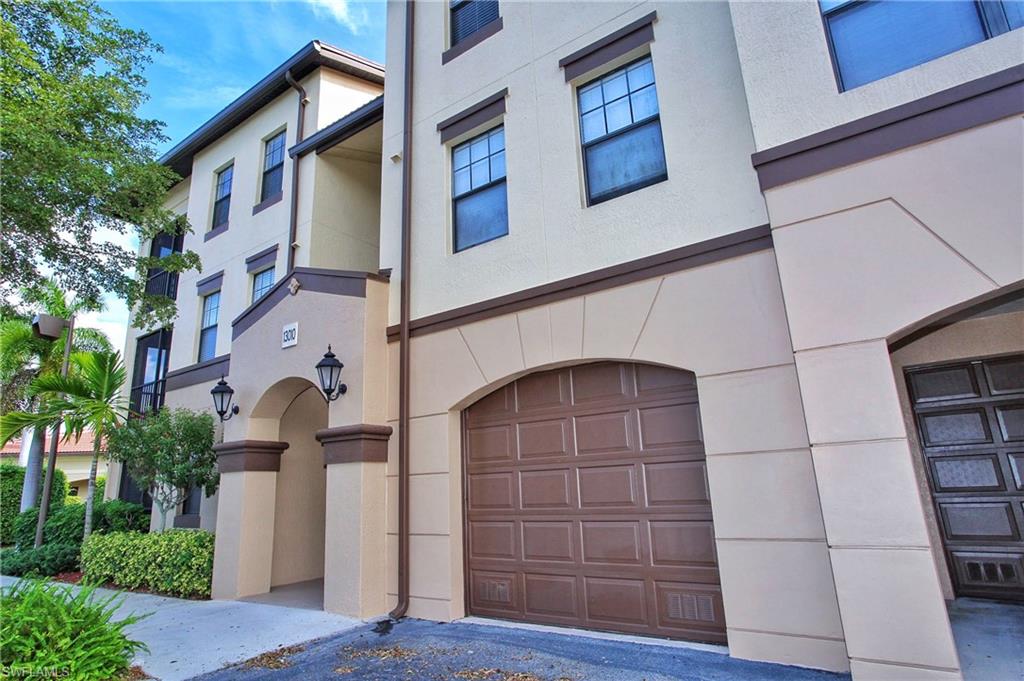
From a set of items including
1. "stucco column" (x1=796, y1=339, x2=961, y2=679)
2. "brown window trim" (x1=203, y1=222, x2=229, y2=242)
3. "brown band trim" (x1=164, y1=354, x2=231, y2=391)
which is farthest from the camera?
"brown window trim" (x1=203, y1=222, x2=229, y2=242)

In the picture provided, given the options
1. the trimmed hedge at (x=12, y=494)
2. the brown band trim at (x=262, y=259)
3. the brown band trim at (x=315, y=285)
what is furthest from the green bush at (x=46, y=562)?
the brown band trim at (x=262, y=259)

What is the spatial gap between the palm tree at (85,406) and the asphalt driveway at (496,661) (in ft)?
24.8

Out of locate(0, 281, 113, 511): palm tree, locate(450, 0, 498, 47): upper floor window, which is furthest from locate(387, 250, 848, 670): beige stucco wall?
locate(0, 281, 113, 511): palm tree

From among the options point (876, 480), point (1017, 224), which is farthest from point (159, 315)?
point (1017, 224)

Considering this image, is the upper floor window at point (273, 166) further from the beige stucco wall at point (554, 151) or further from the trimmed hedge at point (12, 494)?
the trimmed hedge at point (12, 494)

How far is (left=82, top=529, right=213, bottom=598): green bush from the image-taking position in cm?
802

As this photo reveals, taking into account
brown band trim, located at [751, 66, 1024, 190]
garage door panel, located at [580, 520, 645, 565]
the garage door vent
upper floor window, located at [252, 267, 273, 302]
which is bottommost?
the garage door vent

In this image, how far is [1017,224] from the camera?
3436 millimetres

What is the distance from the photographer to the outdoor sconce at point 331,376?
22.9 ft

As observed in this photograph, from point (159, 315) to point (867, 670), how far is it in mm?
10255

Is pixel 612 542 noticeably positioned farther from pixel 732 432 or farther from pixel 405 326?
pixel 405 326

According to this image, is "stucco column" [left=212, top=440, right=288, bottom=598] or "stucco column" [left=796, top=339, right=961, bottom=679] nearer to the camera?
"stucco column" [left=796, top=339, right=961, bottom=679]

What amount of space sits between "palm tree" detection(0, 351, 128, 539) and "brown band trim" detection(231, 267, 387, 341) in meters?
3.71

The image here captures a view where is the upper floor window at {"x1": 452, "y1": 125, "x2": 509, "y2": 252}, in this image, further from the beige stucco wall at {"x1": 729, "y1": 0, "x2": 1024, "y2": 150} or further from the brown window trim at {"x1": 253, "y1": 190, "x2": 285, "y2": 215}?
the brown window trim at {"x1": 253, "y1": 190, "x2": 285, "y2": 215}
